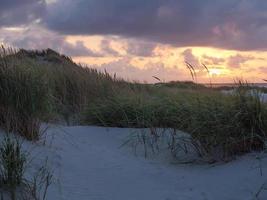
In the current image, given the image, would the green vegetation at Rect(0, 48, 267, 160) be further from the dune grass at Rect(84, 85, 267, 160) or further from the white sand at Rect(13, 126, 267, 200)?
the white sand at Rect(13, 126, 267, 200)

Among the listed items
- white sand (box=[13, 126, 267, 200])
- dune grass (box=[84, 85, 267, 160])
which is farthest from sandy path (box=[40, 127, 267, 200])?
dune grass (box=[84, 85, 267, 160])

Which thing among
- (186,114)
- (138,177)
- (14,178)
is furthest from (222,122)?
(14,178)

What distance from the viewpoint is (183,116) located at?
321 inches

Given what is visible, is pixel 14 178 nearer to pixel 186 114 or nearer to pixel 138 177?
pixel 138 177

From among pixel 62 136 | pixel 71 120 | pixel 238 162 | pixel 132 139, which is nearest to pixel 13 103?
pixel 62 136

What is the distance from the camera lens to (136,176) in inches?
255

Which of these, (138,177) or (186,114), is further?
(186,114)

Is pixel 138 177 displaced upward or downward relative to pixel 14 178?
downward

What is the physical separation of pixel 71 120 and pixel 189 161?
13.8 ft

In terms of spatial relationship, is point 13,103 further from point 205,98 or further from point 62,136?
point 205,98

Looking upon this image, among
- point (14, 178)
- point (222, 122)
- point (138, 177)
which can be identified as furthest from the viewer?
point (222, 122)

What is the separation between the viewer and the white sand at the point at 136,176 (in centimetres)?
571

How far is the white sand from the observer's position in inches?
225

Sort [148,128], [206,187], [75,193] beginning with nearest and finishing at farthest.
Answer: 1. [75,193]
2. [206,187]
3. [148,128]
